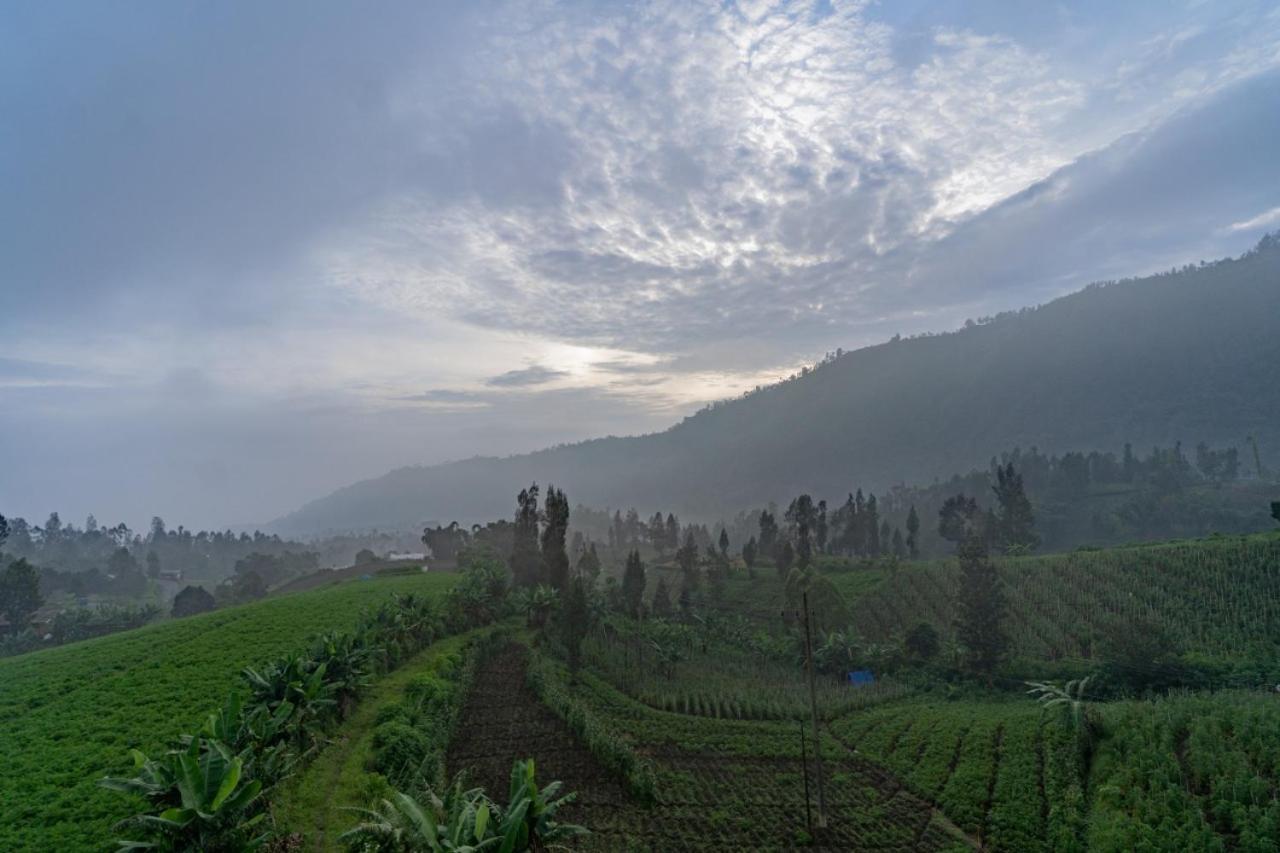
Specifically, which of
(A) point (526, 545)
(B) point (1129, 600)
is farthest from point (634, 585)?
(B) point (1129, 600)

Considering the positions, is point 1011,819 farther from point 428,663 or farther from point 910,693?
point 428,663

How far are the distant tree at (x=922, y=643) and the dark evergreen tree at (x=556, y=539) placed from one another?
28419 millimetres

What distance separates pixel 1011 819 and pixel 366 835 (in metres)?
21.7

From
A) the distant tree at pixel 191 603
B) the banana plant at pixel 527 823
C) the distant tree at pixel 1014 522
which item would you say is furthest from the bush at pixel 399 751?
the distant tree at pixel 1014 522

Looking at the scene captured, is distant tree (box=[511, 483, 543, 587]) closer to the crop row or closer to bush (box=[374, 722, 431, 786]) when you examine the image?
the crop row

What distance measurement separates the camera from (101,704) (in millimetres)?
22641

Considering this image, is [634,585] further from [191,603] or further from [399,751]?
[191,603]

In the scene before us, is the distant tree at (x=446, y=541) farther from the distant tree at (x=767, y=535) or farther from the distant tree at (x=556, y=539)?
the distant tree at (x=556, y=539)

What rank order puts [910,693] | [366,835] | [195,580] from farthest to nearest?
[195,580]
[910,693]
[366,835]

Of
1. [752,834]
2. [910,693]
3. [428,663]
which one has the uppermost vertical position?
[428,663]

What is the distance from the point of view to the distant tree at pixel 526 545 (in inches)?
2358

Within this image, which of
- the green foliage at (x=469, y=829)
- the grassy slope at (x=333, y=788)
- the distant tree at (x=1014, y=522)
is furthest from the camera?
the distant tree at (x=1014, y=522)

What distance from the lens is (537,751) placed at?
86.3 feet

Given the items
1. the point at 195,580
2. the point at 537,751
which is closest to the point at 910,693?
the point at 537,751
